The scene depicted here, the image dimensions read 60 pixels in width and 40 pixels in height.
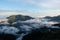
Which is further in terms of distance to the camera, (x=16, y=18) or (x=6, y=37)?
(x=6, y=37)

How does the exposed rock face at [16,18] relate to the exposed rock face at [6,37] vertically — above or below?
above

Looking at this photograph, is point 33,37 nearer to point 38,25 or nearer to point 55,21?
point 38,25

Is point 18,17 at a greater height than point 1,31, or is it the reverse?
point 18,17

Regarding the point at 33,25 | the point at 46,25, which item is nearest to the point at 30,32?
the point at 33,25

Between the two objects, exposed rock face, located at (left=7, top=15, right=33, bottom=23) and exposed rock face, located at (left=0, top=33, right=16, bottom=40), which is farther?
exposed rock face, located at (left=0, top=33, right=16, bottom=40)

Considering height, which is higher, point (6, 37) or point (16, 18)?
point (16, 18)

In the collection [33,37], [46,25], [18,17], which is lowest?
[33,37]

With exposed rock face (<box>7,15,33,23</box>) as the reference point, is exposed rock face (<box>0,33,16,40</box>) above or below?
below

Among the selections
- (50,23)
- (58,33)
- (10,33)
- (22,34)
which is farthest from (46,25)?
(10,33)

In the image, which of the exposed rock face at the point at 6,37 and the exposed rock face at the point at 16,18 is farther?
the exposed rock face at the point at 6,37
